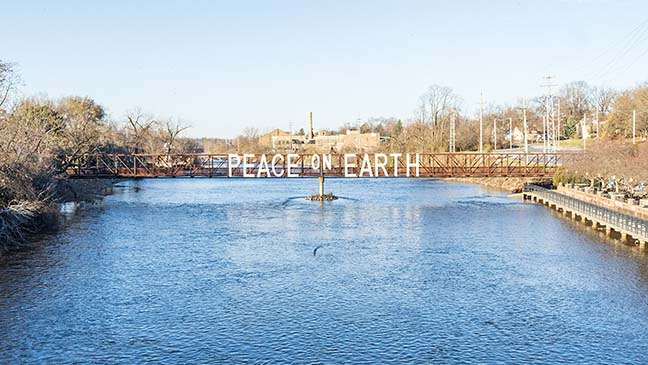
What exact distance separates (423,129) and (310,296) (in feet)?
334

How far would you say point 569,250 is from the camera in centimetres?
3441

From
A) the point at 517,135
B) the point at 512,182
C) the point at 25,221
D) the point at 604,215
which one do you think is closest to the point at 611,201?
the point at 604,215

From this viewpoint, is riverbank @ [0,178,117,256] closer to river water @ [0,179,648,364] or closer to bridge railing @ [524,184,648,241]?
river water @ [0,179,648,364]

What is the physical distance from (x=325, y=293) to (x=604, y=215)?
76.4 feet

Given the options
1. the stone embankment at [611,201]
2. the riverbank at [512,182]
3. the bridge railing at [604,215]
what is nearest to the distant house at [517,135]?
the riverbank at [512,182]

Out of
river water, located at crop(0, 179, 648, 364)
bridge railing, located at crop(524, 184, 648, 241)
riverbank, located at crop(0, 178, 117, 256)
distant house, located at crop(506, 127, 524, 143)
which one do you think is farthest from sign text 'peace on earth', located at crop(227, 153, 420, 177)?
distant house, located at crop(506, 127, 524, 143)

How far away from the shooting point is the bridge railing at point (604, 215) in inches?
1380

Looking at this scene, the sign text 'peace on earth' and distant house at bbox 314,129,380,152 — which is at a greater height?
distant house at bbox 314,129,380,152

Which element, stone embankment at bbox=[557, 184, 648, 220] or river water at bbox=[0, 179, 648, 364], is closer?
river water at bbox=[0, 179, 648, 364]

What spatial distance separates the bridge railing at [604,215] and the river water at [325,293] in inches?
52.4

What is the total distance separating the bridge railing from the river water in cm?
133

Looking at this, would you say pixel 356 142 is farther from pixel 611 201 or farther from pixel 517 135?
pixel 611 201

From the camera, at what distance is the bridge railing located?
3506cm

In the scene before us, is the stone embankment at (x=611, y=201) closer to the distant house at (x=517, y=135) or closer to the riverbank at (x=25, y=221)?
the riverbank at (x=25, y=221)
